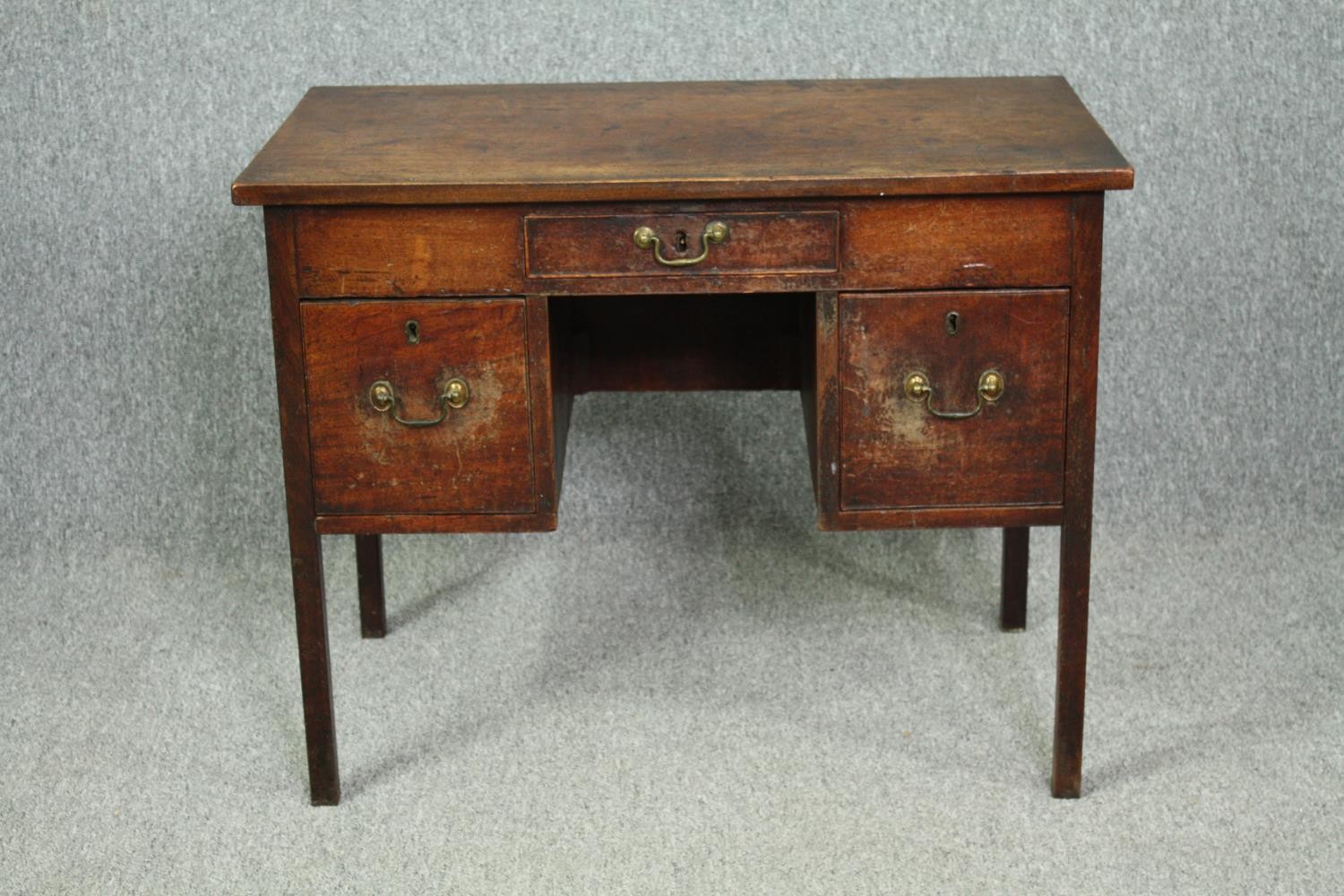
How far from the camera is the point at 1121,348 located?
2.76 metres

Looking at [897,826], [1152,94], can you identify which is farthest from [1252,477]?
[897,826]

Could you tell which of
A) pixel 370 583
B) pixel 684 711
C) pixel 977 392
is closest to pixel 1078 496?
pixel 977 392

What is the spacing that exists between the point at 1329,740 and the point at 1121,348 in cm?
69

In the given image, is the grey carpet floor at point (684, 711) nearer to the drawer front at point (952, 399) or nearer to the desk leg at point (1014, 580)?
the desk leg at point (1014, 580)

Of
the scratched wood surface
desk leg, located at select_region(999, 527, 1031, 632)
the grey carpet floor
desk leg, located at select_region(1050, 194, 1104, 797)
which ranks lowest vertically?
the grey carpet floor

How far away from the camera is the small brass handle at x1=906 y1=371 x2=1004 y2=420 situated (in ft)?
6.52

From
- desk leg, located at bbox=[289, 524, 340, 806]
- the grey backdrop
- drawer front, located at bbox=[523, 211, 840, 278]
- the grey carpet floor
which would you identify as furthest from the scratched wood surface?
the grey backdrop

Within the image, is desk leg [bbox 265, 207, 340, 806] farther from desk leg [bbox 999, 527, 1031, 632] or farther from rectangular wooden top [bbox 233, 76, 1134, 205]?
desk leg [bbox 999, 527, 1031, 632]

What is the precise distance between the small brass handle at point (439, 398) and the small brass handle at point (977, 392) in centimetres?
42

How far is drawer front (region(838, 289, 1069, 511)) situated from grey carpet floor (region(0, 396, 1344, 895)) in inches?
13.7

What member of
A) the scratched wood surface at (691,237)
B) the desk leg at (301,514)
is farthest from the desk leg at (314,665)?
the scratched wood surface at (691,237)

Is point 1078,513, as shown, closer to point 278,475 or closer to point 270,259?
point 270,259

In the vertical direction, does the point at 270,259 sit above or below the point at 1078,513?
above

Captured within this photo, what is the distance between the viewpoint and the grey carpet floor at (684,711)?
206cm
